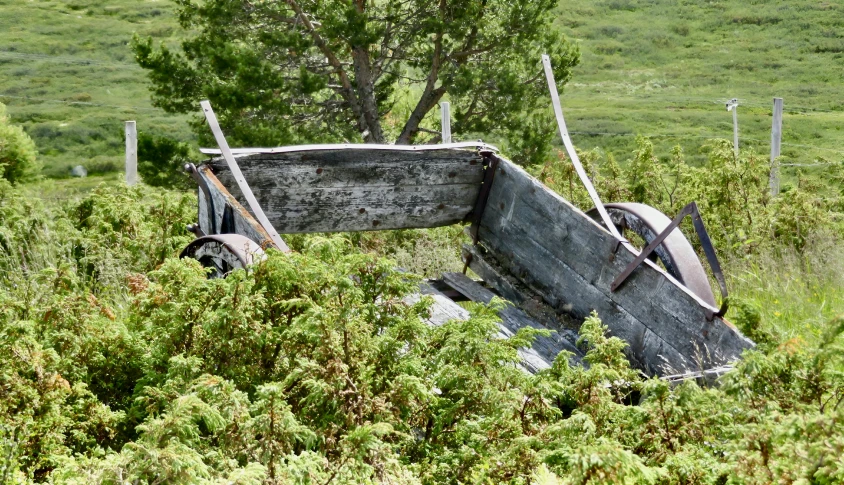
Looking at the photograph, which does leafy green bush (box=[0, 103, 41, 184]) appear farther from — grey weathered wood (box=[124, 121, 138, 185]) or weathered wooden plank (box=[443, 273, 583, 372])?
weathered wooden plank (box=[443, 273, 583, 372])

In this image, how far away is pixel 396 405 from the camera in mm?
2756

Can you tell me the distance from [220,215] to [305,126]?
1131 cm

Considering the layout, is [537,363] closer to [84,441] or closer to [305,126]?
[84,441]

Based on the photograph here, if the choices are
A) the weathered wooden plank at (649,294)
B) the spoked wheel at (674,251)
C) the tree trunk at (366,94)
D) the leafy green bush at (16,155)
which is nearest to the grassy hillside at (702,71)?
the tree trunk at (366,94)

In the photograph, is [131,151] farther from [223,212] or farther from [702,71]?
[702,71]

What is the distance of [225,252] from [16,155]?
64.9ft

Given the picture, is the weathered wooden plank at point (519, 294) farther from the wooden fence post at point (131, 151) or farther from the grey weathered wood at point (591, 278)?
the wooden fence post at point (131, 151)

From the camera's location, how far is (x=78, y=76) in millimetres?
53531

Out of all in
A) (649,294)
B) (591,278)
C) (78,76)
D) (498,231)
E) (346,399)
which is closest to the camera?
(346,399)

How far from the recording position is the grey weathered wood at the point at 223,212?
151 inches

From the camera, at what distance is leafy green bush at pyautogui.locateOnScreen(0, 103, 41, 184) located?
68.3 feet

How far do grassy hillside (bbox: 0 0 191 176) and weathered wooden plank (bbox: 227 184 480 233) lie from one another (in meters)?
34.8

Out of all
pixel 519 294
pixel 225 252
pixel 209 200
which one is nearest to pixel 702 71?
pixel 519 294

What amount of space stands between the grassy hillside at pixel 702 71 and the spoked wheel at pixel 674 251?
19618 mm
